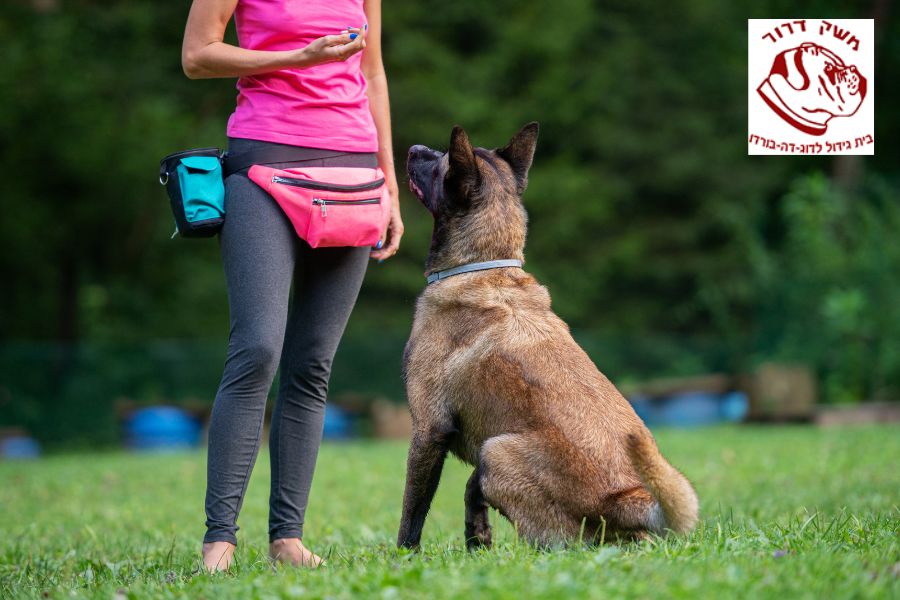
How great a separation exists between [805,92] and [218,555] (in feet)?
15.1

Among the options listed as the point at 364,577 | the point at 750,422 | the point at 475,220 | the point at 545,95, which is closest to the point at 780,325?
the point at 750,422

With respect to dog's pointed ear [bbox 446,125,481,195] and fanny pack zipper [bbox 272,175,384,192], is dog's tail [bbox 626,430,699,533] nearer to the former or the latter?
dog's pointed ear [bbox 446,125,481,195]

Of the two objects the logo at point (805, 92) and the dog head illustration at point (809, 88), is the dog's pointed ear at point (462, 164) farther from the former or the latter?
the dog head illustration at point (809, 88)

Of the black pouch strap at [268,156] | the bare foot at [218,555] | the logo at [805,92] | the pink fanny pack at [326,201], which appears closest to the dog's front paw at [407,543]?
the bare foot at [218,555]

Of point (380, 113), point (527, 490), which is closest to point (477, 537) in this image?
point (527, 490)

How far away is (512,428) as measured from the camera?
11.8ft

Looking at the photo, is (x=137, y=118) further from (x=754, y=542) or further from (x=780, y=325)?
(x=754, y=542)

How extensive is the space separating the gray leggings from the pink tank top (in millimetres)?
72

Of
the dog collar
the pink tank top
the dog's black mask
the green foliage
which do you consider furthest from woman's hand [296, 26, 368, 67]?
the green foliage

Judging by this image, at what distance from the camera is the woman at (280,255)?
372 centimetres

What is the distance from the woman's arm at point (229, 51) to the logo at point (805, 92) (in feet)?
11.5

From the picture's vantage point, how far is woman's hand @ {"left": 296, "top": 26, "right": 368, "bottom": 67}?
11.9 feet

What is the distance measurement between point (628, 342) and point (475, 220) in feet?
48.1

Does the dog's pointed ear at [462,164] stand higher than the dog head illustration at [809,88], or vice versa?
the dog head illustration at [809,88]
